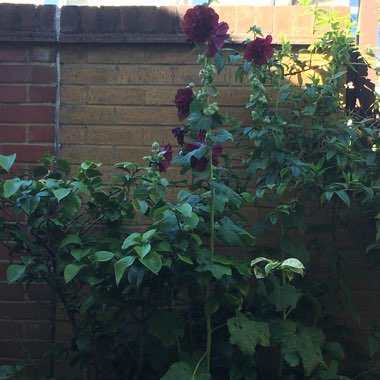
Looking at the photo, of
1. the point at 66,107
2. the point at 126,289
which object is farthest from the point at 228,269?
the point at 66,107

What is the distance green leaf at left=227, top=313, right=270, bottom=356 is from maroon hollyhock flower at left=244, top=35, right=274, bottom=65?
1.12m

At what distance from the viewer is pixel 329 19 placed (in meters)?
3.34

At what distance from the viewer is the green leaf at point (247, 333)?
8.38ft

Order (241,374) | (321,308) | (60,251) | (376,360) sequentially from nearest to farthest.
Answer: (241,374), (60,251), (321,308), (376,360)

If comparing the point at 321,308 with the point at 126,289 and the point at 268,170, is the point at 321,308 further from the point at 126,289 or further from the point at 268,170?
the point at 126,289

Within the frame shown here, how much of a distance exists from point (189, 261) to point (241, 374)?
564 mm

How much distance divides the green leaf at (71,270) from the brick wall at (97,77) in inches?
37.1

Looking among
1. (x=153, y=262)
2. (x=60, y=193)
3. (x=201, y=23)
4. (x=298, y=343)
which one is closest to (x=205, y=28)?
(x=201, y=23)

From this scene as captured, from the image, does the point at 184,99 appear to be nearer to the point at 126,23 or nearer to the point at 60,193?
the point at 60,193

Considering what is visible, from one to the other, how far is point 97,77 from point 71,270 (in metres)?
1.25

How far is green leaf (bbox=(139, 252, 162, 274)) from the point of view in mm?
2352

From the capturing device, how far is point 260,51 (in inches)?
118

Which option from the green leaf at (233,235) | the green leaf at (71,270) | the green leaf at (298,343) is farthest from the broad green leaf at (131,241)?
the green leaf at (298,343)

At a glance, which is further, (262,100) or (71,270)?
(262,100)
